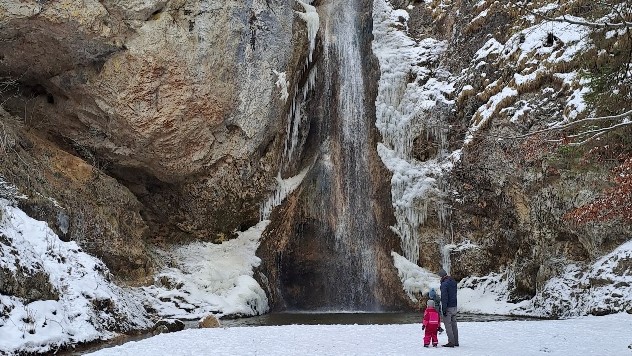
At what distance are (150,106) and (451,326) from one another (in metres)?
13.6

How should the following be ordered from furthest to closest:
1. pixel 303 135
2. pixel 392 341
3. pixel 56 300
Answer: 1. pixel 303 135
2. pixel 56 300
3. pixel 392 341

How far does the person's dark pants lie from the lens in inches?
391

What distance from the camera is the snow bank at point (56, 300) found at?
10.5 meters

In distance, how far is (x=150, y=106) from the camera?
20.0m

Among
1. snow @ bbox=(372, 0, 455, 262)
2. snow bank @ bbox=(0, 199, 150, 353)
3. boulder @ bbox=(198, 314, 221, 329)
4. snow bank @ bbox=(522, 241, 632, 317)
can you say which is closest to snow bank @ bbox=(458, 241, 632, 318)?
snow bank @ bbox=(522, 241, 632, 317)

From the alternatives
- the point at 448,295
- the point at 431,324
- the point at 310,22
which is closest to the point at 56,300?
the point at 431,324

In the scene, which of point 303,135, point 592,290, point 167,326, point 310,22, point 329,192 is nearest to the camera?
point 167,326

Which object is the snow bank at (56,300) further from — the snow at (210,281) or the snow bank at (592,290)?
the snow bank at (592,290)

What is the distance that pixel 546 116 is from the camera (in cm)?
1894

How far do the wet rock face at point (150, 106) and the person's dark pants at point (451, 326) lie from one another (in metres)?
11.5

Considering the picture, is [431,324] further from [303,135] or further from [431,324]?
[303,135]

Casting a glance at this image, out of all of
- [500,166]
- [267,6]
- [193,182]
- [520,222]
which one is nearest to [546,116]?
[500,166]

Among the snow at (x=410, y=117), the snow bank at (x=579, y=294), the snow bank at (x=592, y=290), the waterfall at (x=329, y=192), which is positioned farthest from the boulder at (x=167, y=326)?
the snow bank at (x=592, y=290)

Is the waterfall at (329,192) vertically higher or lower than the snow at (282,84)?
lower
